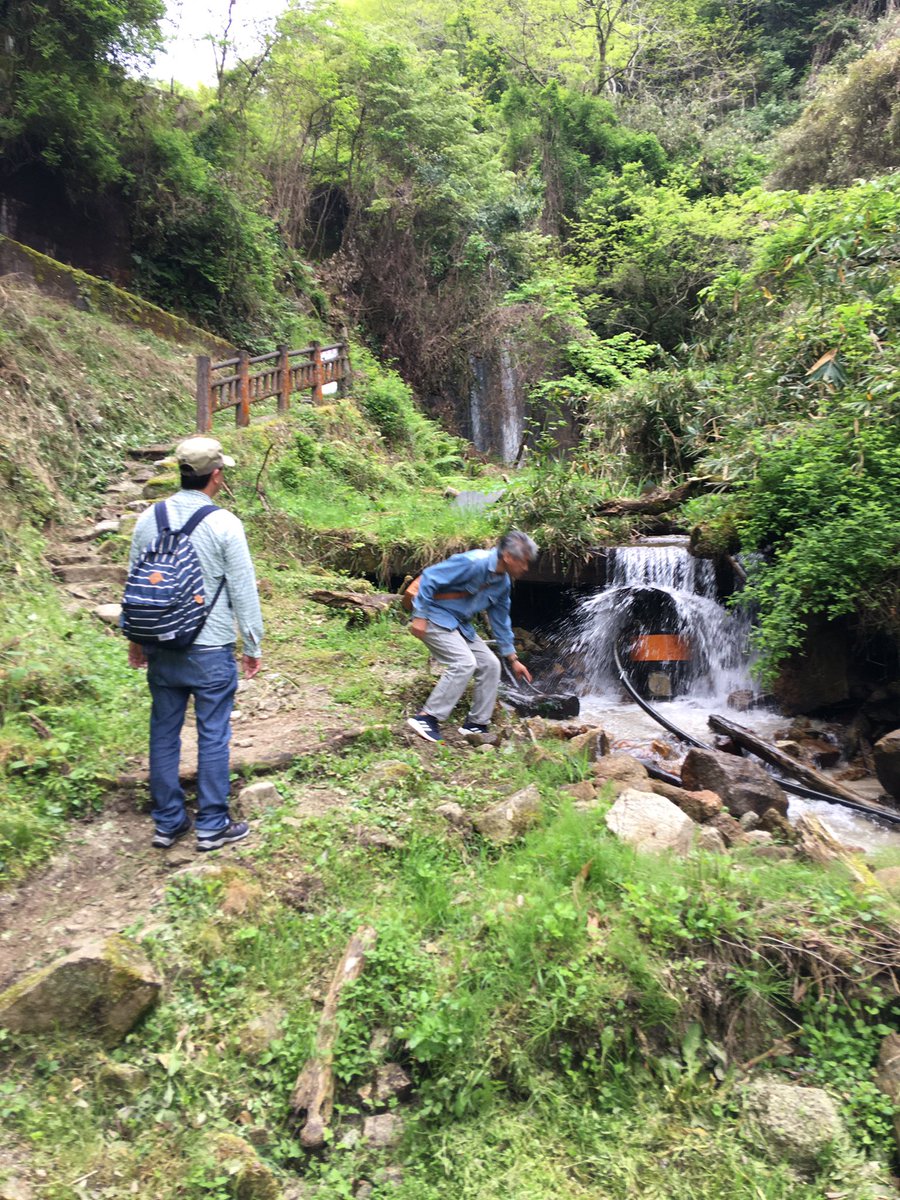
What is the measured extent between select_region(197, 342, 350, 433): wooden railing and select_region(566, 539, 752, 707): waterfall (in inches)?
226

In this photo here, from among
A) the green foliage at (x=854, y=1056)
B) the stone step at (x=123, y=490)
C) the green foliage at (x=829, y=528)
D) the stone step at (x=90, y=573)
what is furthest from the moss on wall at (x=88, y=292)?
the green foliage at (x=854, y=1056)

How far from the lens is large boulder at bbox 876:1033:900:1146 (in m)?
2.85

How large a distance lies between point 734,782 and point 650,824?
166 centimetres

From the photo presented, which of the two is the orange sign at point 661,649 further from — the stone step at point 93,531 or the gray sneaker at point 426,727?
the stone step at point 93,531

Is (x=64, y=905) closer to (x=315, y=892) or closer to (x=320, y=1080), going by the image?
→ (x=315, y=892)

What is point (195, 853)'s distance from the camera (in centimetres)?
390

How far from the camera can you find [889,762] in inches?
242

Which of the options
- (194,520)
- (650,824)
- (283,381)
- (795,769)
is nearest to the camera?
(194,520)

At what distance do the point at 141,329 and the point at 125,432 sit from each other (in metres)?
3.73

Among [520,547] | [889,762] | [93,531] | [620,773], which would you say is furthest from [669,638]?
[93,531]

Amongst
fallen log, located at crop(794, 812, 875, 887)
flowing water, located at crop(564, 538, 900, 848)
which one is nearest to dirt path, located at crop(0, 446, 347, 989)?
fallen log, located at crop(794, 812, 875, 887)

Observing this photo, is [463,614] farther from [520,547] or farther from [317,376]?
[317,376]

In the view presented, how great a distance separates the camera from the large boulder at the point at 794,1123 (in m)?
2.75

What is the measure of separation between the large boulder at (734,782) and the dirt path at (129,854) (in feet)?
8.46
